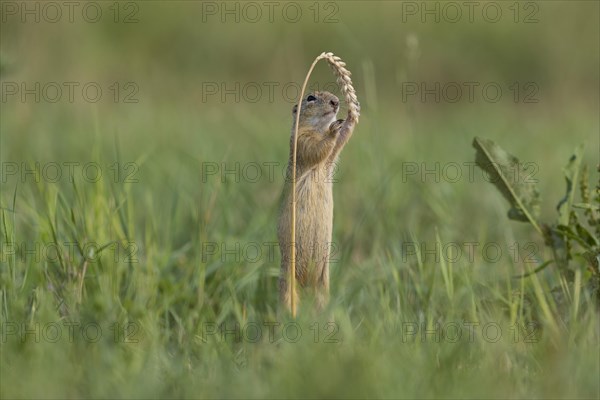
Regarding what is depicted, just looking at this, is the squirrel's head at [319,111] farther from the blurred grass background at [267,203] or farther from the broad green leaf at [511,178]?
the broad green leaf at [511,178]

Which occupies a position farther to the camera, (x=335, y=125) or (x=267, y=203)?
(x=267, y=203)

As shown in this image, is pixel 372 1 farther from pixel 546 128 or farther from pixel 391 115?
pixel 546 128

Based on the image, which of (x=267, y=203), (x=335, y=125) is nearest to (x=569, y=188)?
(x=335, y=125)

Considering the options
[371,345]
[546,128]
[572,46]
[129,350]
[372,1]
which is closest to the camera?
[371,345]

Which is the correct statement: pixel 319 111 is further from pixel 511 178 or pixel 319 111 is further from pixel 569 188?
pixel 569 188

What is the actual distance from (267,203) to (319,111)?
1864mm

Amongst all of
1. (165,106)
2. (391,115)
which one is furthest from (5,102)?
(391,115)

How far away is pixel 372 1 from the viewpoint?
10500 mm

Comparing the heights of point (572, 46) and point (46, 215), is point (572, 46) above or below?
above

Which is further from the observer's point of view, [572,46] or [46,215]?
[572,46]

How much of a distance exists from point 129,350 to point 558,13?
25.8 ft

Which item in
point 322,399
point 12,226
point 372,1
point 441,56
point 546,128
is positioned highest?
point 372,1

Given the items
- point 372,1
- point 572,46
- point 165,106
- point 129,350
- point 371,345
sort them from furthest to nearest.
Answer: point 372,1, point 572,46, point 165,106, point 129,350, point 371,345

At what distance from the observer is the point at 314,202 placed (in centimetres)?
308
